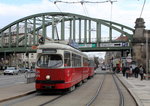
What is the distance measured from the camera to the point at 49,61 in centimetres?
1734

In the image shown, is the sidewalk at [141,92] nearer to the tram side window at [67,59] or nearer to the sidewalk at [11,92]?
the tram side window at [67,59]

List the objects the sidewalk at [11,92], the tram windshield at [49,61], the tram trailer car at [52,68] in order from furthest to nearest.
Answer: the tram windshield at [49,61]
the tram trailer car at [52,68]
the sidewalk at [11,92]

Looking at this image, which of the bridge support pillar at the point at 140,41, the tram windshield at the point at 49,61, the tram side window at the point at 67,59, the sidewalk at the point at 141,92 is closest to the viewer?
the sidewalk at the point at 141,92

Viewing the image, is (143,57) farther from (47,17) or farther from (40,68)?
(40,68)

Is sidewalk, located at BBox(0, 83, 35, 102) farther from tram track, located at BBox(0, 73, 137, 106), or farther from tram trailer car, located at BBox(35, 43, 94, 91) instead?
tram trailer car, located at BBox(35, 43, 94, 91)

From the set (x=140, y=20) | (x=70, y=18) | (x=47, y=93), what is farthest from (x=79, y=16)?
(x=47, y=93)

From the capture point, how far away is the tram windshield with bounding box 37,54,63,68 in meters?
17.2

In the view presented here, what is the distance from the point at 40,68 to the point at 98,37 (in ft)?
193

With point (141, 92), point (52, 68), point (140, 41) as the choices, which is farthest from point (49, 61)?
point (140, 41)

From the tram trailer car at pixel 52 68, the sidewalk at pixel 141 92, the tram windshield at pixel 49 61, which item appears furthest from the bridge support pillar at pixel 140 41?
the tram windshield at pixel 49 61

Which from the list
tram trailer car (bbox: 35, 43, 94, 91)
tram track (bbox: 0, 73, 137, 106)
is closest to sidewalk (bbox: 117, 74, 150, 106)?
tram track (bbox: 0, 73, 137, 106)

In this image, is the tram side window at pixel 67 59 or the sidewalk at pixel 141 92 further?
the tram side window at pixel 67 59

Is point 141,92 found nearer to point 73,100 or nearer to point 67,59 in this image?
point 67,59

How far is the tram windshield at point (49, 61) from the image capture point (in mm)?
17219
